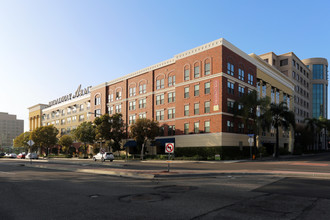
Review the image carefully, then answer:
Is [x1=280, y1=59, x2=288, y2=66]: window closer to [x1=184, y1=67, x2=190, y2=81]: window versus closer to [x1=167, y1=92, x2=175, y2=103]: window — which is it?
[x1=184, y1=67, x2=190, y2=81]: window

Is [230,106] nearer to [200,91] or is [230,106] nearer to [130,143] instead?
[200,91]

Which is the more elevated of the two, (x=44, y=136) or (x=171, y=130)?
(x=171, y=130)

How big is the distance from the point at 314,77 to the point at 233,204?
109781 millimetres

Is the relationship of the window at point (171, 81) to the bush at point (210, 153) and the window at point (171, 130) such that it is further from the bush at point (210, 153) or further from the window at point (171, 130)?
the bush at point (210, 153)

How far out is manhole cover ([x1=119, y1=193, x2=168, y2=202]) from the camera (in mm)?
9578

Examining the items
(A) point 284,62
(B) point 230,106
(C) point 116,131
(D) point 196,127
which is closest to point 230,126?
(B) point 230,106

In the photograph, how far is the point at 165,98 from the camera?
168 ft

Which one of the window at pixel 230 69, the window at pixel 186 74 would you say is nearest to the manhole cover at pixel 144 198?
the window at pixel 230 69

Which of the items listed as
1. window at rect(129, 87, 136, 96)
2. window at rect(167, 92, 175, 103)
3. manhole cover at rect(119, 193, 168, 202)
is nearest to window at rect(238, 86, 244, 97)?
window at rect(167, 92, 175, 103)

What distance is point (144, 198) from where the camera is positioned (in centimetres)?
994

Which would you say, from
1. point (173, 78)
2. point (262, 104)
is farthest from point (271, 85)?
point (173, 78)

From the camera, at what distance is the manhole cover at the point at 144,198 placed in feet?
31.4

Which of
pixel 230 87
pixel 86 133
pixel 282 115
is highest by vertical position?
pixel 230 87

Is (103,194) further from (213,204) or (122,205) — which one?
(213,204)
